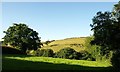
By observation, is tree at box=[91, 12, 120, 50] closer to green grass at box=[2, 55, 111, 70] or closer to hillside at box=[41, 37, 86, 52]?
green grass at box=[2, 55, 111, 70]

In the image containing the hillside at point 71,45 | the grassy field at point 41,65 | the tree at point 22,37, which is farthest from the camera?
the hillside at point 71,45

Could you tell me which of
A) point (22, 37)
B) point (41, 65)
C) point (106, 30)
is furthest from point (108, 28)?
point (22, 37)

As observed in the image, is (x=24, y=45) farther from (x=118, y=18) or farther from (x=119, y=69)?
(x=119, y=69)

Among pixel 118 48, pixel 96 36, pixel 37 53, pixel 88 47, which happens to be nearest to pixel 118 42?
pixel 118 48

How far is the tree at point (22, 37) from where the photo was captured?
230 ft

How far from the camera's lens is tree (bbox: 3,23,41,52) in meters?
70.0

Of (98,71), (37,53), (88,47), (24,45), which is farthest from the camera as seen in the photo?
(24,45)

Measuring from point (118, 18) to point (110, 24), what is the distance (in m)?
1.58

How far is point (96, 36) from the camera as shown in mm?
35312

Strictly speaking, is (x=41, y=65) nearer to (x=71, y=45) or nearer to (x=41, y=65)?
(x=41, y=65)

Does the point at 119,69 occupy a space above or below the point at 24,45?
below

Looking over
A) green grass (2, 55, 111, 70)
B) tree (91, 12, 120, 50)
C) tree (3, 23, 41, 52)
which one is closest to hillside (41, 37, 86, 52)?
tree (3, 23, 41, 52)

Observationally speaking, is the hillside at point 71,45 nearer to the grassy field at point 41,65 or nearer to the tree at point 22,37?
the tree at point 22,37

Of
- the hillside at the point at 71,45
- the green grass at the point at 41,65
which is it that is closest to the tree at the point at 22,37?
the hillside at the point at 71,45
